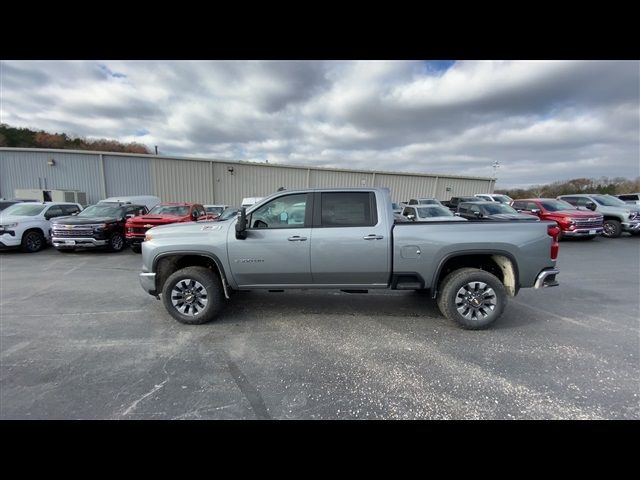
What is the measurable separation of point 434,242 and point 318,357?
213cm

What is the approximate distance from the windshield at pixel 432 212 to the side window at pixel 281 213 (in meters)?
7.40

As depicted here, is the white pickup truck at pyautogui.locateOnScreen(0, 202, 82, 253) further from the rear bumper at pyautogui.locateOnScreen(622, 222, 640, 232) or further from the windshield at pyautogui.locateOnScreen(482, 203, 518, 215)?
the rear bumper at pyautogui.locateOnScreen(622, 222, 640, 232)

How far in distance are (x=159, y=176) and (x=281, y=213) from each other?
69.2 feet

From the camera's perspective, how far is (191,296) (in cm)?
394

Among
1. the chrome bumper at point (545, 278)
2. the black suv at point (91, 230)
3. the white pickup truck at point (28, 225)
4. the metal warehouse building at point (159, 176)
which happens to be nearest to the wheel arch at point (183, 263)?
the chrome bumper at point (545, 278)

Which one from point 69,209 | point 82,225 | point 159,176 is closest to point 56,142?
point 159,176

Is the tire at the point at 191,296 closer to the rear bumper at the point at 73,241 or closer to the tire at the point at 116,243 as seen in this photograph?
the rear bumper at the point at 73,241

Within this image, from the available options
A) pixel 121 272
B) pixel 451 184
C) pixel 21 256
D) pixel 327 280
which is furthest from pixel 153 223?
pixel 451 184

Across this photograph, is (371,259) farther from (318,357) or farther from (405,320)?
(318,357)

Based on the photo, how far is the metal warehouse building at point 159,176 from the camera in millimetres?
19359

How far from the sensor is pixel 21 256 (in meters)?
8.73

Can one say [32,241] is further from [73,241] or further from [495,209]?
[495,209]

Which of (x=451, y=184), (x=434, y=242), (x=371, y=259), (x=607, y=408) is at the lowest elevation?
(x=607, y=408)
